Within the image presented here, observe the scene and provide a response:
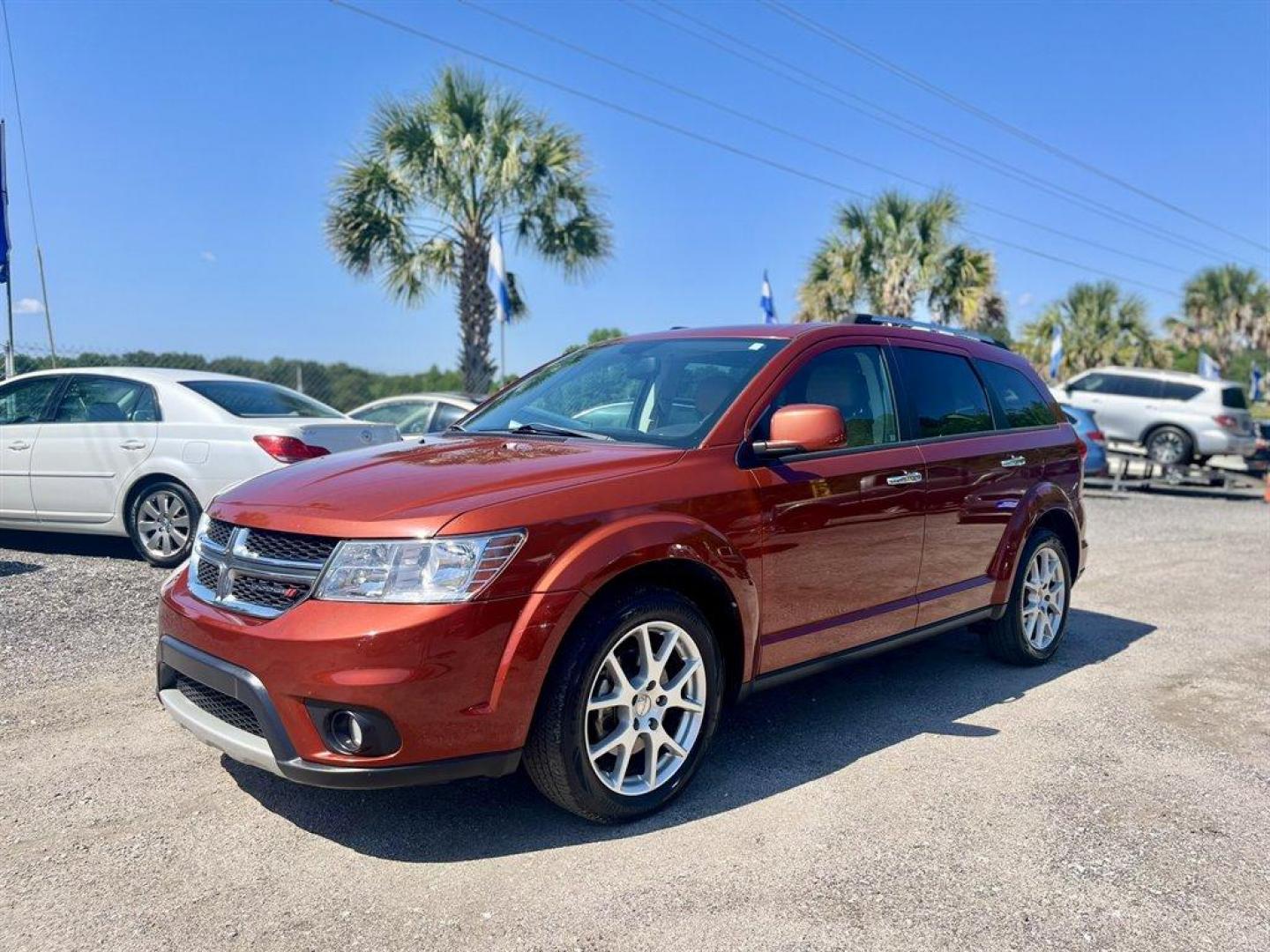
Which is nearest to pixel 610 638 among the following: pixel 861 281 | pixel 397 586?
pixel 397 586

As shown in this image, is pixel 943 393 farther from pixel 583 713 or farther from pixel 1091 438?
pixel 1091 438

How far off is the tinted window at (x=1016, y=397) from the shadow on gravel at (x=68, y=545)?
628cm

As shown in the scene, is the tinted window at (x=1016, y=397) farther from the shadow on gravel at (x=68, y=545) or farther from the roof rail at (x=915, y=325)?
the shadow on gravel at (x=68, y=545)

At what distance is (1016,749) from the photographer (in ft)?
13.8

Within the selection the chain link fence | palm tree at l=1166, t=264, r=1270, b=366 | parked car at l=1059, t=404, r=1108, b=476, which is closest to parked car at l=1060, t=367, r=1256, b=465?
parked car at l=1059, t=404, r=1108, b=476

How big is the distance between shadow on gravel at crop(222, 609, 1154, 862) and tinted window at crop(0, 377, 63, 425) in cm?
529

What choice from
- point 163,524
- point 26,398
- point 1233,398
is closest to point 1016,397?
point 163,524

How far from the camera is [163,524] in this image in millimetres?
7262

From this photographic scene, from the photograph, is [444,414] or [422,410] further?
[422,410]

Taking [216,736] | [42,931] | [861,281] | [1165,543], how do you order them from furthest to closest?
[861,281] < [1165,543] < [216,736] < [42,931]

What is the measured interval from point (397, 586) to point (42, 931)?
4.27 feet

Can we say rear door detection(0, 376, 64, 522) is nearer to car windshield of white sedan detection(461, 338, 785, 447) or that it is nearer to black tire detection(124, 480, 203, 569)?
black tire detection(124, 480, 203, 569)

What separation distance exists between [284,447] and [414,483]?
13.1 ft

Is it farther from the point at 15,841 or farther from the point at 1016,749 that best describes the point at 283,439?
the point at 1016,749
